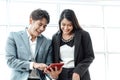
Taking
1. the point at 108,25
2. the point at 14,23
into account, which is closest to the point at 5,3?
the point at 14,23

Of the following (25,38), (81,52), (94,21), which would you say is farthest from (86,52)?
(94,21)

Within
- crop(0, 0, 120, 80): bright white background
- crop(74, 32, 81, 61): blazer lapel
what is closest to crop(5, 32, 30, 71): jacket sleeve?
crop(74, 32, 81, 61): blazer lapel

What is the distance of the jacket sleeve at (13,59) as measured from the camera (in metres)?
1.88

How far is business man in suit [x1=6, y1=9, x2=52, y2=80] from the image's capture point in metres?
1.89

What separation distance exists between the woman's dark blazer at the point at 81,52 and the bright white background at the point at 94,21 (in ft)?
2.86

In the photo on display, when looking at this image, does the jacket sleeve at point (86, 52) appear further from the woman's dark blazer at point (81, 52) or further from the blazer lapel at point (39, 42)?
the blazer lapel at point (39, 42)

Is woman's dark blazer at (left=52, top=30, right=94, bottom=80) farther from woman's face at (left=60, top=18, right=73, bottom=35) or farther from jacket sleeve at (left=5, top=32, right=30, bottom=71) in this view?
jacket sleeve at (left=5, top=32, right=30, bottom=71)

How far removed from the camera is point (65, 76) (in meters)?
1.99

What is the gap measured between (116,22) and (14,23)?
47.4 inches

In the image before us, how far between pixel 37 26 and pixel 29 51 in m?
0.20

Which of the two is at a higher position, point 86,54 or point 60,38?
point 60,38

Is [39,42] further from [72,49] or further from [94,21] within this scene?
[94,21]

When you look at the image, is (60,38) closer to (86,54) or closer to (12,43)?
(86,54)

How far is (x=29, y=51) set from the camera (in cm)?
193
